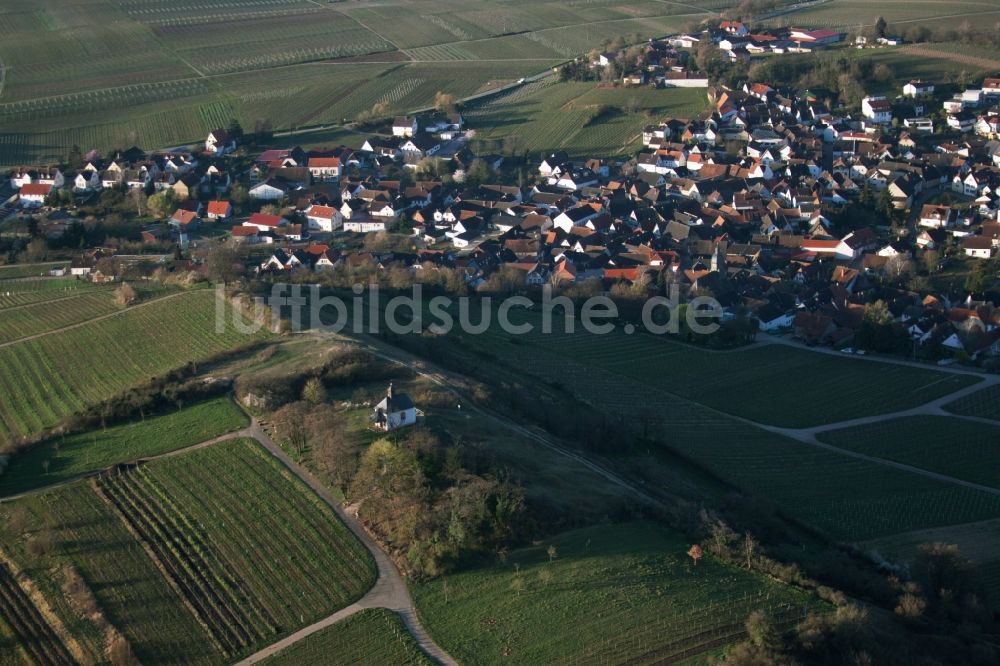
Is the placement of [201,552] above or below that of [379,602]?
above

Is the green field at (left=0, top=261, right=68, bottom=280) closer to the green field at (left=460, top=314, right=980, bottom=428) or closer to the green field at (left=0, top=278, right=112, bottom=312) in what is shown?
the green field at (left=0, top=278, right=112, bottom=312)

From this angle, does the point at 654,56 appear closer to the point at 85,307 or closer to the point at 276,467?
the point at 85,307

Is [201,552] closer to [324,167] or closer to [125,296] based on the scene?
[125,296]

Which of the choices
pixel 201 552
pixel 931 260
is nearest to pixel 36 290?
pixel 201 552

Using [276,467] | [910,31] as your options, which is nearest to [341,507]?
[276,467]

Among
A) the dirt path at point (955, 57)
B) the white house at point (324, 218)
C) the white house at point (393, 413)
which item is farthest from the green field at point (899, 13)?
the white house at point (393, 413)

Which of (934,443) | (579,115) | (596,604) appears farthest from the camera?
(579,115)
